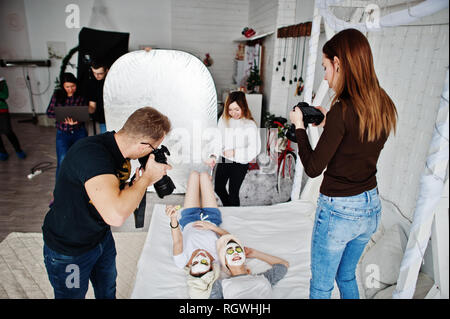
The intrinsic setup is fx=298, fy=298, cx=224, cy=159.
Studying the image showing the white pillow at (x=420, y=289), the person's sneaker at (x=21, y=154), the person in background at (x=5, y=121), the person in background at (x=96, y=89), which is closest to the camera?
the white pillow at (x=420, y=289)

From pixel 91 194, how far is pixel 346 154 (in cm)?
96

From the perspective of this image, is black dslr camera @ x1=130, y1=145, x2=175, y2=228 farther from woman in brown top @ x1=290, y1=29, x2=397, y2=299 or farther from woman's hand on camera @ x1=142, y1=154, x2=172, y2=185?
woman in brown top @ x1=290, y1=29, x2=397, y2=299

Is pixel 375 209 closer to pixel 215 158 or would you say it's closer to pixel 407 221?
pixel 407 221

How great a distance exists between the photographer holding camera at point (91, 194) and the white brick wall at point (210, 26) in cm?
570

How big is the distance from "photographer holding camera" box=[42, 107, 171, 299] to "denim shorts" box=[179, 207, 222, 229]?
0.93 metres

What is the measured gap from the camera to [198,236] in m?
2.07

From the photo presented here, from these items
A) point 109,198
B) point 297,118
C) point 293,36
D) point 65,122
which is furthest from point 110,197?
point 293,36

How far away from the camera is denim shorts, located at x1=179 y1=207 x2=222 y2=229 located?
7.51ft

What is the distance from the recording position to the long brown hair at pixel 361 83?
1075mm

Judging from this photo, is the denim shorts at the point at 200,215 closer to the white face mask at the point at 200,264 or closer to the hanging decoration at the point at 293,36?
the white face mask at the point at 200,264

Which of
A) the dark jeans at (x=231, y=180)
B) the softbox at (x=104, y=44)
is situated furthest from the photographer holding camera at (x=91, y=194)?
the softbox at (x=104, y=44)

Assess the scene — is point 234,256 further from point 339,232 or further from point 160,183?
point 339,232

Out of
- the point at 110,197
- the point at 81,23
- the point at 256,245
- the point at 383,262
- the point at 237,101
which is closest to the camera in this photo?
the point at 110,197
